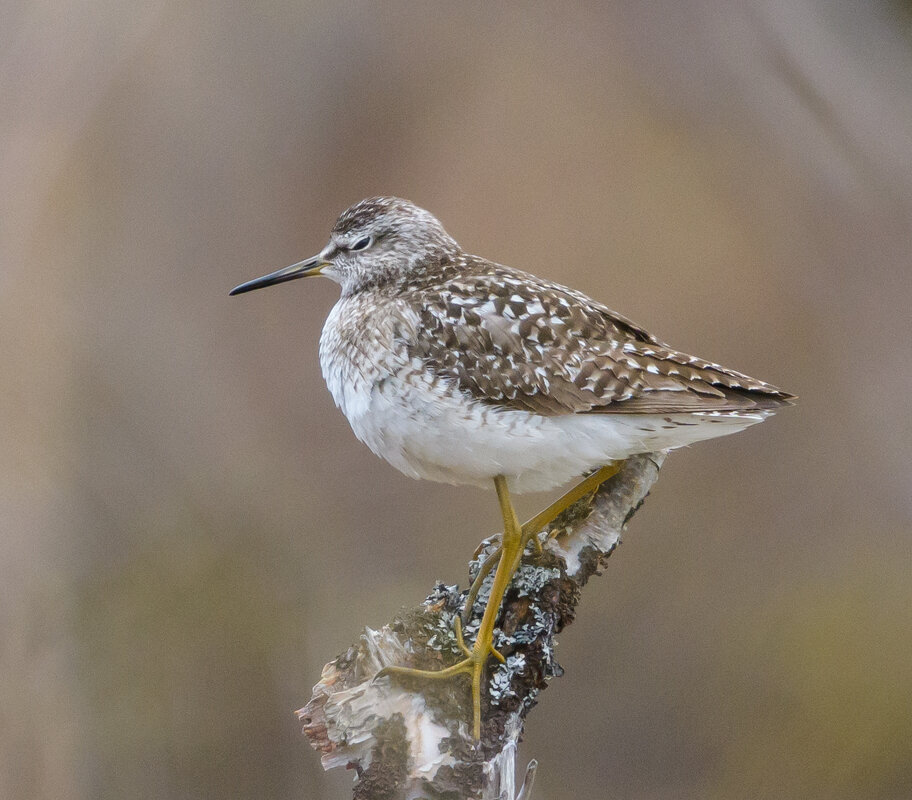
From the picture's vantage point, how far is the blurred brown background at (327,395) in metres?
2.99

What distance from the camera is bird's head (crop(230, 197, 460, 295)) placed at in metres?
2.15

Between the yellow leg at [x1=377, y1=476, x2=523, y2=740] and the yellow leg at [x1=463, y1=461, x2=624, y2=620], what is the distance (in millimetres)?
65

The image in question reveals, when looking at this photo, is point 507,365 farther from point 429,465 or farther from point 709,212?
point 709,212

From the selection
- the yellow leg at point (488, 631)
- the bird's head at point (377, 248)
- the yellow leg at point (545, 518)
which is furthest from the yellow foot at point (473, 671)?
the bird's head at point (377, 248)

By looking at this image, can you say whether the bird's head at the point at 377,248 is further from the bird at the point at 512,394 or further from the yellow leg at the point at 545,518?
the yellow leg at the point at 545,518

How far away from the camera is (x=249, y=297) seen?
324cm

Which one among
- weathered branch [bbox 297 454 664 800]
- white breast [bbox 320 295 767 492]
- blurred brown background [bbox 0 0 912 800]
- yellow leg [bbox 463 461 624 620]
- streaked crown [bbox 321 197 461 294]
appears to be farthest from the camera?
blurred brown background [bbox 0 0 912 800]

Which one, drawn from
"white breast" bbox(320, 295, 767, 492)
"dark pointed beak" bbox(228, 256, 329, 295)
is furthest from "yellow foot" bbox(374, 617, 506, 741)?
"dark pointed beak" bbox(228, 256, 329, 295)

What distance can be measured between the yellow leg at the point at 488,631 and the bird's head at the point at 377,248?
57 centimetres

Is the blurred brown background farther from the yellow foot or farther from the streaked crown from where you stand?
the yellow foot

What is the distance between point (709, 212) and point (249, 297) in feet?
4.92

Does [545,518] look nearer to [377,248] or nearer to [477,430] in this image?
[477,430]

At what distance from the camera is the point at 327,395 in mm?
3102

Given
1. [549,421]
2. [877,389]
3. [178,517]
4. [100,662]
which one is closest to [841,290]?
[877,389]
